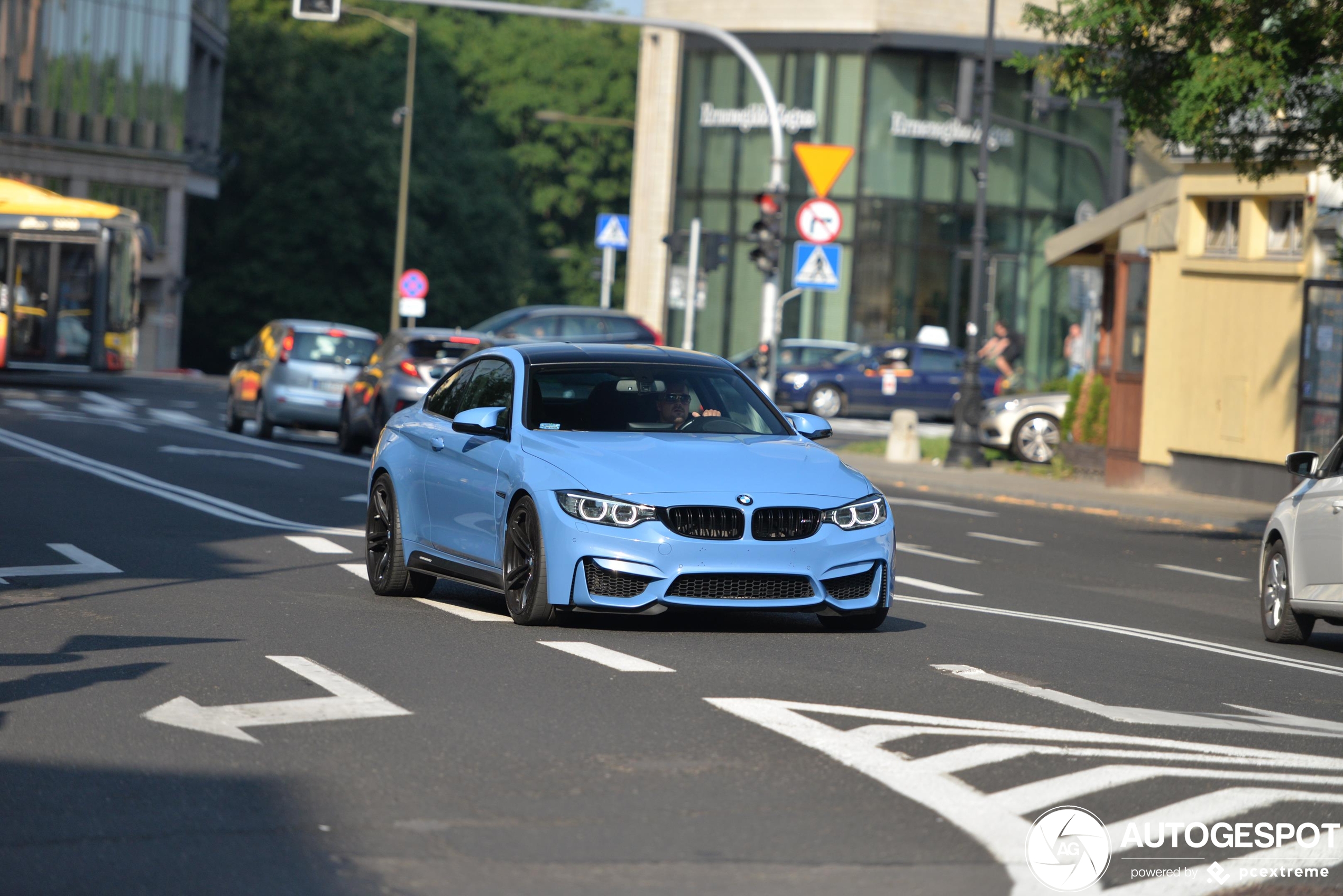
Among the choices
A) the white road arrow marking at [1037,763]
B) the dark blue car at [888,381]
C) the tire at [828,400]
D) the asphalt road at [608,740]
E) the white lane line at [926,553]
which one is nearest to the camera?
the asphalt road at [608,740]

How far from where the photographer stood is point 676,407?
1095 cm

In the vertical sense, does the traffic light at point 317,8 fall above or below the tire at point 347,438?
above

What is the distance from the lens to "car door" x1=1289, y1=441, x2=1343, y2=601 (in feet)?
36.4

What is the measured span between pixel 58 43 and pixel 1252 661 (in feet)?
202

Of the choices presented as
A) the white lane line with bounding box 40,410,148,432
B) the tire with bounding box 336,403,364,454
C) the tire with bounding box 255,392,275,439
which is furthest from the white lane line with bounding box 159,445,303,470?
the white lane line with bounding box 40,410,148,432

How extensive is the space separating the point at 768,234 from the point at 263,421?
24.1ft

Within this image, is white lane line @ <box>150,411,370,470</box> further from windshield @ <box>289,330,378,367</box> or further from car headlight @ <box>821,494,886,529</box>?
car headlight @ <box>821,494,886,529</box>

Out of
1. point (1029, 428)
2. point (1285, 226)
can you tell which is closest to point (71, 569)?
point (1285, 226)

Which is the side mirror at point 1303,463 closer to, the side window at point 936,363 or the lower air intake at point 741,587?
the lower air intake at point 741,587

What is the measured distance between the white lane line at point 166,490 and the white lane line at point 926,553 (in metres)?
4.39

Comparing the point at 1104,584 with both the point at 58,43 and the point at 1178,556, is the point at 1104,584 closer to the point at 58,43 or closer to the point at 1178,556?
the point at 1178,556

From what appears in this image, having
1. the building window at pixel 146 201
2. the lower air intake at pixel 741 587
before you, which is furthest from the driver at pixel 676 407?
the building window at pixel 146 201

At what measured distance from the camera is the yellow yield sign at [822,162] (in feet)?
85.7

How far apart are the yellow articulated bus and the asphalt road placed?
89.1 feet
